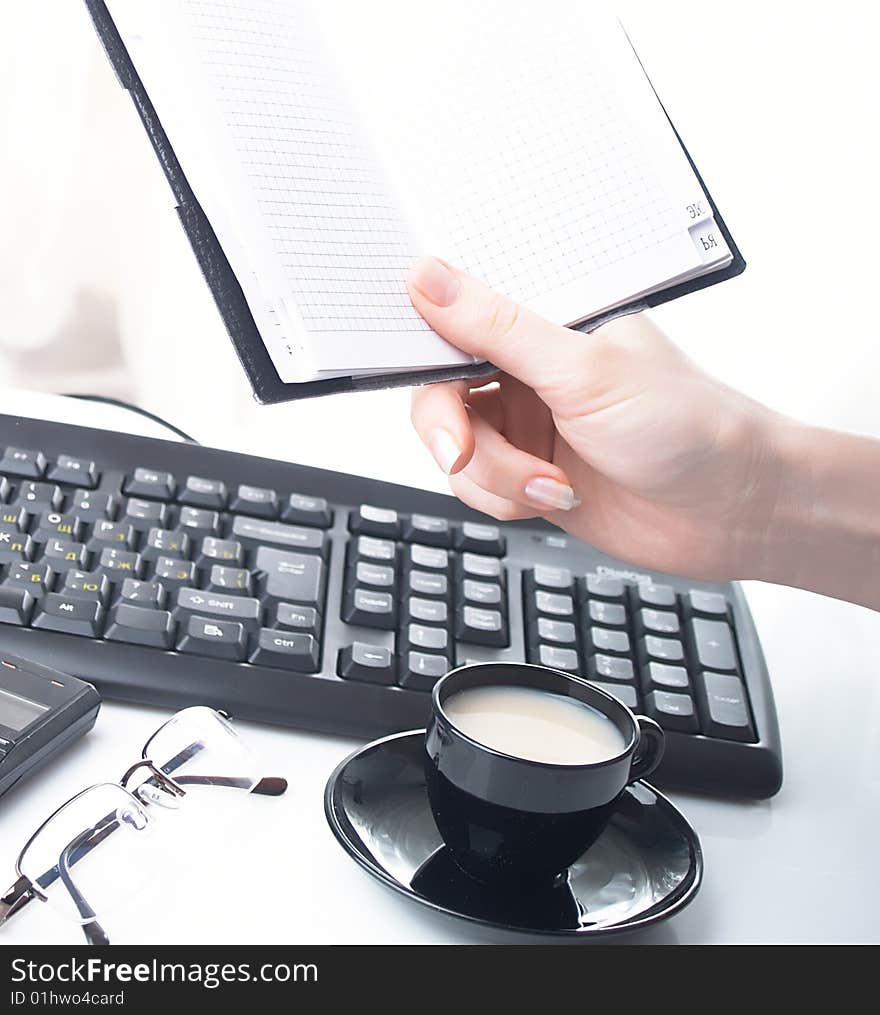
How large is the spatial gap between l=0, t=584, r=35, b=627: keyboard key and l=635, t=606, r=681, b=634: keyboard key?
27 centimetres

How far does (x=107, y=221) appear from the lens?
0.87 m

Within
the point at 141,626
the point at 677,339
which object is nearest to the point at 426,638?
the point at 141,626

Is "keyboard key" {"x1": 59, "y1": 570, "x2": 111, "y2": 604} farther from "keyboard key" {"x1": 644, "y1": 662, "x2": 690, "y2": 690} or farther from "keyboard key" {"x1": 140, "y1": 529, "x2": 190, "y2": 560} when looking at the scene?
"keyboard key" {"x1": 644, "y1": 662, "x2": 690, "y2": 690}

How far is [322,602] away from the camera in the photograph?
499 mm

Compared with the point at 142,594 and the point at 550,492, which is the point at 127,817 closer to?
the point at 142,594

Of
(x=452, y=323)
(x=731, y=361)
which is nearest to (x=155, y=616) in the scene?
(x=452, y=323)

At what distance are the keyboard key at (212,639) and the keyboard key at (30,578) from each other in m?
0.06

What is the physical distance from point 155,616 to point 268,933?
0.15 m

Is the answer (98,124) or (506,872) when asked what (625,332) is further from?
(98,124)

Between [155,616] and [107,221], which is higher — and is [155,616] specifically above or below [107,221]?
below

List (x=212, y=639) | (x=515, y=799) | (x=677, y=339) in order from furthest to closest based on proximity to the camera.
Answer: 1. (x=677, y=339)
2. (x=212, y=639)
3. (x=515, y=799)

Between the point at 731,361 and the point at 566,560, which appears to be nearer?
the point at 566,560

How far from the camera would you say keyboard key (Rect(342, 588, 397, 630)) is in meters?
0.49

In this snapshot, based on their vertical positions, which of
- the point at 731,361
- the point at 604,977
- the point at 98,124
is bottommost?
the point at 604,977
